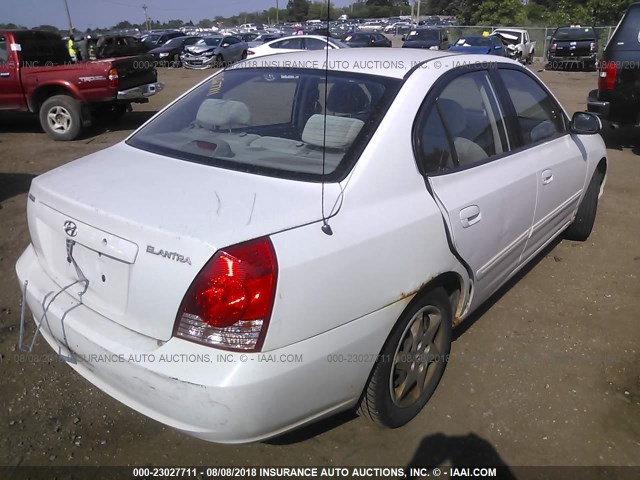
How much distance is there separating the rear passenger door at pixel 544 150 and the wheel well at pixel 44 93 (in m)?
7.87

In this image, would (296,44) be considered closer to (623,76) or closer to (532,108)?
(623,76)

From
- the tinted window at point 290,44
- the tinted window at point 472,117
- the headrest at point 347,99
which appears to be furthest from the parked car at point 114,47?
the tinted window at point 472,117

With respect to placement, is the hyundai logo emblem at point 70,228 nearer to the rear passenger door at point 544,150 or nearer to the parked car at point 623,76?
the rear passenger door at point 544,150

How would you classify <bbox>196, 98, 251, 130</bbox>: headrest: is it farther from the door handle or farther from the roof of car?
the door handle

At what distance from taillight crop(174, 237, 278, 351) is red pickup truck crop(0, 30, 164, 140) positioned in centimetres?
817

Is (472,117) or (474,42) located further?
(474,42)

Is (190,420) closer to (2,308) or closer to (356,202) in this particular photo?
(356,202)

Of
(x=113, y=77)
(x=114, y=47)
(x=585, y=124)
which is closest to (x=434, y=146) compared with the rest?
(x=585, y=124)

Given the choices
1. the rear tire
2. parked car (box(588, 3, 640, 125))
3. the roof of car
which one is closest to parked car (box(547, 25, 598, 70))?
parked car (box(588, 3, 640, 125))

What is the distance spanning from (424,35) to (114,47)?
593 inches

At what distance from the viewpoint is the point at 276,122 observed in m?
3.10

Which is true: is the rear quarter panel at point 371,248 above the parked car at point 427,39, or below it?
above

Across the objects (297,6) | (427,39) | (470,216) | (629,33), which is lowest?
(427,39)

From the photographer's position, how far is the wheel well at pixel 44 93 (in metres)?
9.01
